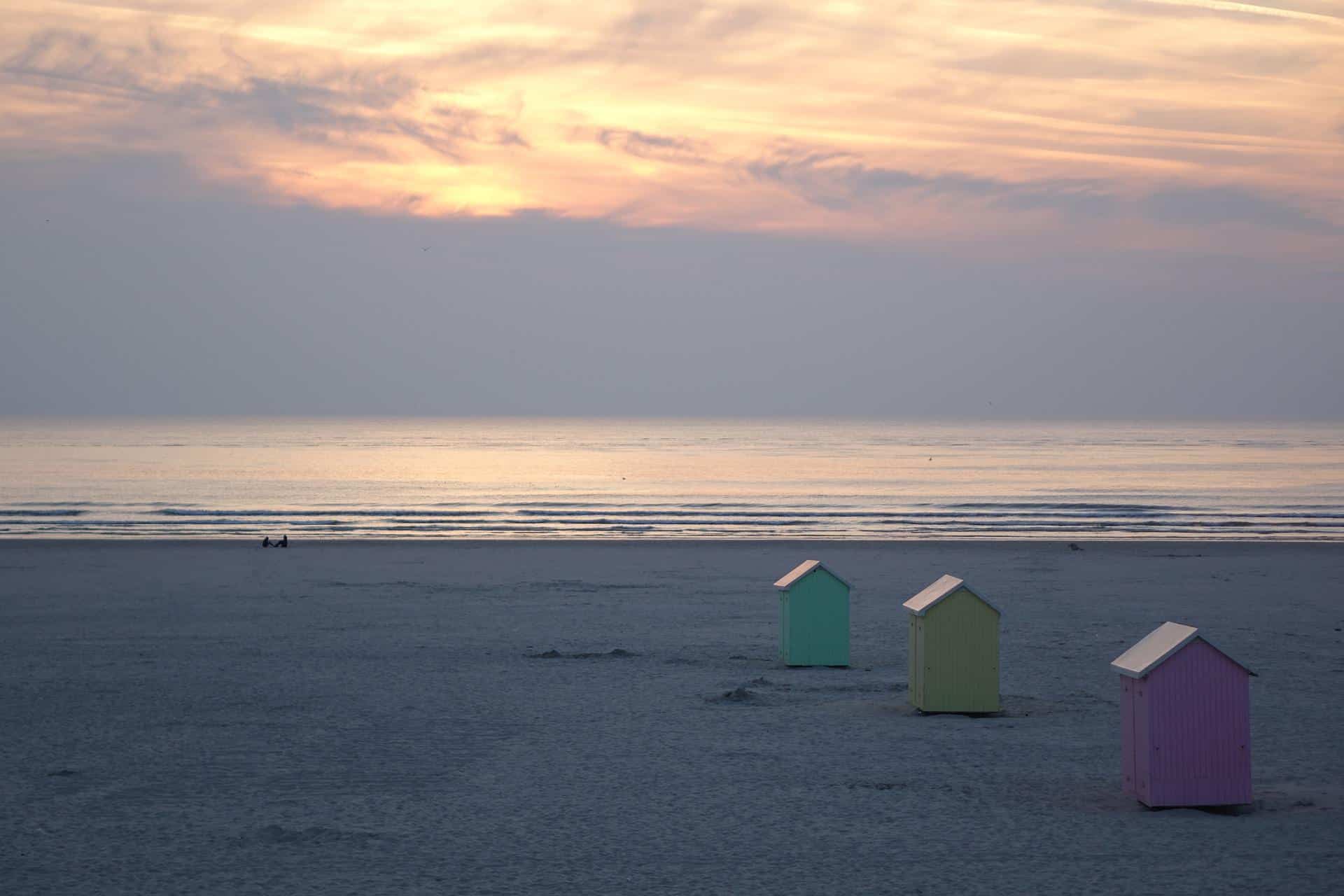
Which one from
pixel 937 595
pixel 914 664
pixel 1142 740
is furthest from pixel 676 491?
pixel 1142 740

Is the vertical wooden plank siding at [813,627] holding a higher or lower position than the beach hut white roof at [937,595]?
lower

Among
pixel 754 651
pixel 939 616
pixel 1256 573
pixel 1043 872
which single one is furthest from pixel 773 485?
pixel 1043 872

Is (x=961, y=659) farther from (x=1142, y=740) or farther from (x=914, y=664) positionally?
(x=1142, y=740)

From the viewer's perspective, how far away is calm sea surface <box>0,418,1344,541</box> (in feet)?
129

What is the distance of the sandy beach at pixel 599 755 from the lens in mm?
6562

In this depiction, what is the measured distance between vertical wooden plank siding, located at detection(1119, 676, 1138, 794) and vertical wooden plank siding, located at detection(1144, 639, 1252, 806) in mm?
217

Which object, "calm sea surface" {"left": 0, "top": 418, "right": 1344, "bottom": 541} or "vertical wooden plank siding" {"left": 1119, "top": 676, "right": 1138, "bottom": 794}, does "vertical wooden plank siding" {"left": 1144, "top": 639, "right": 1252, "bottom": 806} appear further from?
"calm sea surface" {"left": 0, "top": 418, "right": 1344, "bottom": 541}

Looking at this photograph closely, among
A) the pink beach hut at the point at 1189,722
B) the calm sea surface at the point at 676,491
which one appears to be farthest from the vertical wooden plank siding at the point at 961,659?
the calm sea surface at the point at 676,491

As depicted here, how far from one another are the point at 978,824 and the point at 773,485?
183 ft

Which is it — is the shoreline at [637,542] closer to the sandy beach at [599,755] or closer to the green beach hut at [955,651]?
the sandy beach at [599,755]

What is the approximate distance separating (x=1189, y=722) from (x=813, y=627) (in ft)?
19.6

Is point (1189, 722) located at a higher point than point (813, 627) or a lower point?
higher

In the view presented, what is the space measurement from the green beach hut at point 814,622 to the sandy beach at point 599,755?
10.6 inches

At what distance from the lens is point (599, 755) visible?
912cm
